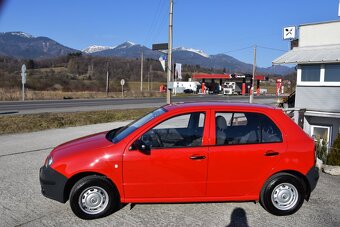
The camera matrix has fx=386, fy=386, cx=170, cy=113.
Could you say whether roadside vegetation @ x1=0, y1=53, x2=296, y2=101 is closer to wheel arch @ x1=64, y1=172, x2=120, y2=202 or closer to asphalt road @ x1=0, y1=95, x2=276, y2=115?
asphalt road @ x1=0, y1=95, x2=276, y2=115

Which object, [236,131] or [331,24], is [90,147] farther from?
[331,24]

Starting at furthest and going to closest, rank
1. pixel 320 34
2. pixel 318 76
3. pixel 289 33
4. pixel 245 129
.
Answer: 1. pixel 289 33
2. pixel 320 34
3. pixel 318 76
4. pixel 245 129

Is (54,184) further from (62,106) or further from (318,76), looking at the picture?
(62,106)

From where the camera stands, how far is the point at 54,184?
16.1 feet

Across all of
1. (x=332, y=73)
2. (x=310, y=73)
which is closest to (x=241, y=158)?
(x=332, y=73)

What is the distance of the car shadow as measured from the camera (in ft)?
15.8

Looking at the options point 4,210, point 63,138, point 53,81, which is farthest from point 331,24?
point 53,81

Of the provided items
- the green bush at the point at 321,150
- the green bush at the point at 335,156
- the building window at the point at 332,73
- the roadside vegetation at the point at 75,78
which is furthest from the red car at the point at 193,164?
the roadside vegetation at the point at 75,78

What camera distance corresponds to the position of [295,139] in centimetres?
528

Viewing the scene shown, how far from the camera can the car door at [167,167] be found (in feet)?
16.2

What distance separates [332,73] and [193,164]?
1174 cm

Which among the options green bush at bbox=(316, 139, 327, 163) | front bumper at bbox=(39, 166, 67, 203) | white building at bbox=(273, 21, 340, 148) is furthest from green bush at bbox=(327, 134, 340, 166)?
white building at bbox=(273, 21, 340, 148)

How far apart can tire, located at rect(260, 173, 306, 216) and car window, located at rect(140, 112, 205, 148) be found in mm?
1128

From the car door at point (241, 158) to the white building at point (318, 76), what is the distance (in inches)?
398
